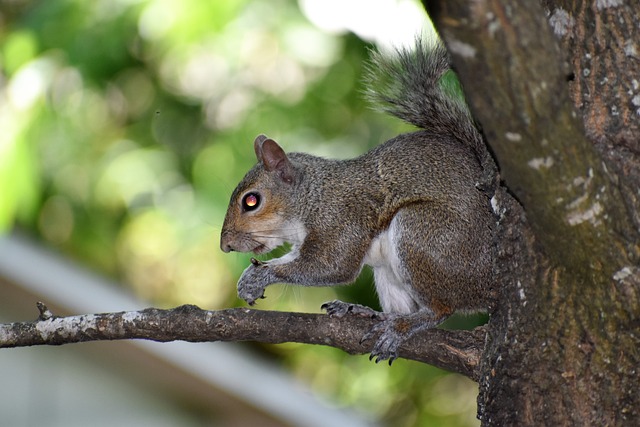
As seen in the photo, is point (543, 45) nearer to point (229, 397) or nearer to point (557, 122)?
point (557, 122)

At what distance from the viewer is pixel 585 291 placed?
1.76 metres

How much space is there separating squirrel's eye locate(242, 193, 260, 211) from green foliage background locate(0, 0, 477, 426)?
0.40 meters

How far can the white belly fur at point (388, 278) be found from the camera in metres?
2.70

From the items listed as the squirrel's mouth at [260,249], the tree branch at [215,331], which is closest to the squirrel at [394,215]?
the squirrel's mouth at [260,249]

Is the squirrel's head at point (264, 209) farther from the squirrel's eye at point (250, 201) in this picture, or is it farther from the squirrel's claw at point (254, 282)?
the squirrel's claw at point (254, 282)

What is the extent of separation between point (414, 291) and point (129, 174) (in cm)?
262

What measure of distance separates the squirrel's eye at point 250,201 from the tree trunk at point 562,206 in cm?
111

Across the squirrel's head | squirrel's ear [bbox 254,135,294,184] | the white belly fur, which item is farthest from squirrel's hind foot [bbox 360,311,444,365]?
squirrel's ear [bbox 254,135,294,184]

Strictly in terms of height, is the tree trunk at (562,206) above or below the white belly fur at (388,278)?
below

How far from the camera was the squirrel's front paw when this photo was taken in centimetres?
275

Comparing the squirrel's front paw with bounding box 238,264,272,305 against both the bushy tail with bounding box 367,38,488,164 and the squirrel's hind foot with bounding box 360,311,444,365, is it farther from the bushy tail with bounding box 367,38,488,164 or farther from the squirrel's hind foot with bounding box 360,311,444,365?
the bushy tail with bounding box 367,38,488,164

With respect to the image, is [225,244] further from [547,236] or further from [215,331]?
[547,236]

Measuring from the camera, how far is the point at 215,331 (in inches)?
85.6

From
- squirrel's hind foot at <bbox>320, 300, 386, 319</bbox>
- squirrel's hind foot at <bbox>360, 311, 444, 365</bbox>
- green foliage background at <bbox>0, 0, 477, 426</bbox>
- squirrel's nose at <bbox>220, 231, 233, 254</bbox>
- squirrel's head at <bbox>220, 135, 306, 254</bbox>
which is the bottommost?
squirrel's hind foot at <bbox>360, 311, 444, 365</bbox>
